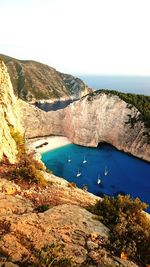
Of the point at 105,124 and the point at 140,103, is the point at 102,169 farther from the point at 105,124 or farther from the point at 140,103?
the point at 140,103

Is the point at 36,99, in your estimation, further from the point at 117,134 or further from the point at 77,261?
the point at 77,261

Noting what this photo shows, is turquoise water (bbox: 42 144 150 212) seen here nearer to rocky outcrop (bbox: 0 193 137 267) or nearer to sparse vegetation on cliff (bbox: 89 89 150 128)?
sparse vegetation on cliff (bbox: 89 89 150 128)

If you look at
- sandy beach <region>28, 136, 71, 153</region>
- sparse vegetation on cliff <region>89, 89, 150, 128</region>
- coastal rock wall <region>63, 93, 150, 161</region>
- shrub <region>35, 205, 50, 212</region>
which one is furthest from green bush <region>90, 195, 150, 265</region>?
sparse vegetation on cliff <region>89, 89, 150, 128</region>

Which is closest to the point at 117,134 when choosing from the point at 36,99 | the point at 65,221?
the point at 65,221

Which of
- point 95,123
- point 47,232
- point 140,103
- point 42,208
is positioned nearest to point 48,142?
point 95,123

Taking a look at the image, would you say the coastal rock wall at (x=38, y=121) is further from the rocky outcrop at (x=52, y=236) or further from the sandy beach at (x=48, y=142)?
the rocky outcrop at (x=52, y=236)

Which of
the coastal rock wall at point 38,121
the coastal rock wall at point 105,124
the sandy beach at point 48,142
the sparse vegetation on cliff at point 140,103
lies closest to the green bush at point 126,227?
the coastal rock wall at point 105,124
